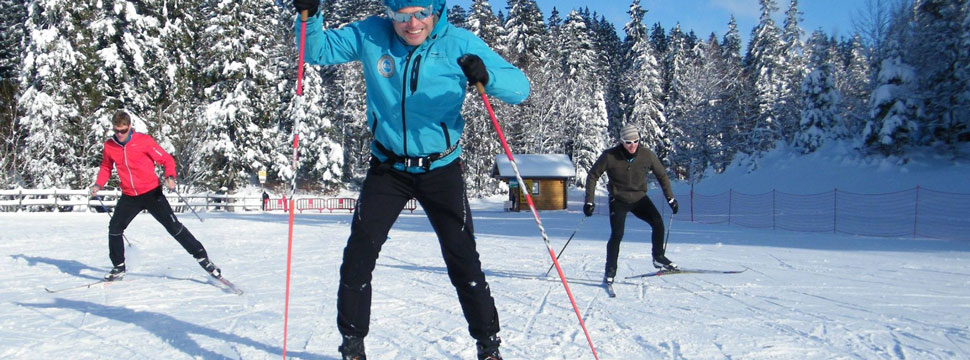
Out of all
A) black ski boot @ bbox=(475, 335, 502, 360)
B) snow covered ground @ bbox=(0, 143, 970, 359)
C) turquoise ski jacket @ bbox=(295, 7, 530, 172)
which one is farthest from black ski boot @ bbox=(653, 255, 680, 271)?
turquoise ski jacket @ bbox=(295, 7, 530, 172)

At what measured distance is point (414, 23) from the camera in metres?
2.77

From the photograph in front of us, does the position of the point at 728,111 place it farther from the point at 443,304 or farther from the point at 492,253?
the point at 443,304

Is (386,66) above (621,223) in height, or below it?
above

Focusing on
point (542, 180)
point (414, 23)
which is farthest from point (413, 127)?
point (542, 180)

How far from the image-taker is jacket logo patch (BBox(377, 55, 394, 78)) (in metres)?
2.82

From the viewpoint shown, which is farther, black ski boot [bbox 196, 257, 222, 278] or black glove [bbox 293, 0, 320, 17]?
black ski boot [bbox 196, 257, 222, 278]

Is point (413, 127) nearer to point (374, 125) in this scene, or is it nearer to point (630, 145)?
point (374, 125)

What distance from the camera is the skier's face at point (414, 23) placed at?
275 cm

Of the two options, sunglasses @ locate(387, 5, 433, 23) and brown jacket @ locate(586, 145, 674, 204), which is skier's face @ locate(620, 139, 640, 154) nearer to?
brown jacket @ locate(586, 145, 674, 204)

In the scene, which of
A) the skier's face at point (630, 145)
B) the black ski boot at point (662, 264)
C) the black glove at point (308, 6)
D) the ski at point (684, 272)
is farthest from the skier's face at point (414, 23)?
the black ski boot at point (662, 264)

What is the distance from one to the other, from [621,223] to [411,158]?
13.4 ft

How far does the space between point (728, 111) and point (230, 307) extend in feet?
168

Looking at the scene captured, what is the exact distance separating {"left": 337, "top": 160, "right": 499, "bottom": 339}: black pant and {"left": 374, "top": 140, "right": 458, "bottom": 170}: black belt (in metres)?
0.06

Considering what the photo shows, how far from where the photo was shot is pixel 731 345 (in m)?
3.90
